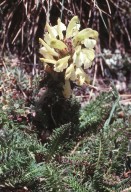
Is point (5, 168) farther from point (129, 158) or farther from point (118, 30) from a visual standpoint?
point (118, 30)

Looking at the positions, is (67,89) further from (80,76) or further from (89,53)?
(89,53)

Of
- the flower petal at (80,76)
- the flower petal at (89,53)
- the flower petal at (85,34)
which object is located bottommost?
the flower petal at (80,76)

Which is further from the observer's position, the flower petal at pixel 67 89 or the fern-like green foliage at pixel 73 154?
the flower petal at pixel 67 89

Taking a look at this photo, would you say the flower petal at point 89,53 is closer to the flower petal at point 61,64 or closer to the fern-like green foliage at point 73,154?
the flower petal at point 61,64

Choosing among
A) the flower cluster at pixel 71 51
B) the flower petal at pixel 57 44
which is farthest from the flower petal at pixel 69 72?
the flower petal at pixel 57 44

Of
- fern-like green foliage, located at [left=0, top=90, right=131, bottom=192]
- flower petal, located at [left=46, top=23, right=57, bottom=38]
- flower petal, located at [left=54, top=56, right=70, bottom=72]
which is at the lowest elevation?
fern-like green foliage, located at [left=0, top=90, right=131, bottom=192]

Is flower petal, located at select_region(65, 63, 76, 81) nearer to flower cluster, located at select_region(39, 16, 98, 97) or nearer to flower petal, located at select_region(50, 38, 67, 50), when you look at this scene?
flower cluster, located at select_region(39, 16, 98, 97)

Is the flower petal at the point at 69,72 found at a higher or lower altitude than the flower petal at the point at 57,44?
lower

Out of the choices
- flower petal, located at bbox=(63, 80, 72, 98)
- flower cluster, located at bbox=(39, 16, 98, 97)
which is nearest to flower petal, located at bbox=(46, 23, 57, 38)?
flower cluster, located at bbox=(39, 16, 98, 97)

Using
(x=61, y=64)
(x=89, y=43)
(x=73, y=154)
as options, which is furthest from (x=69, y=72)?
(x=73, y=154)
